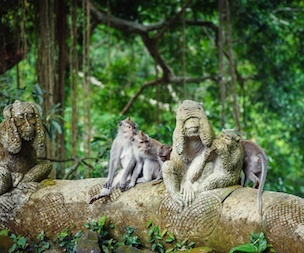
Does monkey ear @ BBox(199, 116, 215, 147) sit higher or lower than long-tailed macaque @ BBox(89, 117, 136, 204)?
higher

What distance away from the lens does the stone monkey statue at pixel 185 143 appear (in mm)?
4879

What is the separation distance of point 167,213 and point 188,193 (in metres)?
0.24

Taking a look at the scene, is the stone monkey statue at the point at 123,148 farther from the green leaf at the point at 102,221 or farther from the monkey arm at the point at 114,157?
the green leaf at the point at 102,221

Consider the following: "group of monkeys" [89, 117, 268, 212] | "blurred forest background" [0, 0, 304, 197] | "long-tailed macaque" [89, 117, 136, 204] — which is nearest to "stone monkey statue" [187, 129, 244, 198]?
"group of monkeys" [89, 117, 268, 212]

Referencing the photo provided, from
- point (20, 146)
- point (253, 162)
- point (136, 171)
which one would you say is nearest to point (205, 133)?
point (253, 162)

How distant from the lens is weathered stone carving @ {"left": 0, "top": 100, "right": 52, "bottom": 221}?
17.4ft

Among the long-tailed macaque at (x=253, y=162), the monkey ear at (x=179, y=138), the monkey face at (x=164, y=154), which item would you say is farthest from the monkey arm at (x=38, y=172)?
the long-tailed macaque at (x=253, y=162)

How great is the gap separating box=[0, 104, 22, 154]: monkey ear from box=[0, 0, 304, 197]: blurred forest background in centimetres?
232

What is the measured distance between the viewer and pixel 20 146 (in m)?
5.35

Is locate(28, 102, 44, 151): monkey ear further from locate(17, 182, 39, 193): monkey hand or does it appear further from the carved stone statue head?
locate(17, 182, 39, 193): monkey hand

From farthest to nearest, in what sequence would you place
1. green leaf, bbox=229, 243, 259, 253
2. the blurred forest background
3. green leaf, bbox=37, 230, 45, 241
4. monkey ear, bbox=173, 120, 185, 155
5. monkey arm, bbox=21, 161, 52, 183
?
the blurred forest background, monkey arm, bbox=21, 161, 52, 183, green leaf, bbox=37, 230, 45, 241, monkey ear, bbox=173, 120, 185, 155, green leaf, bbox=229, 243, 259, 253

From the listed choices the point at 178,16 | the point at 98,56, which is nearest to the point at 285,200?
the point at 178,16

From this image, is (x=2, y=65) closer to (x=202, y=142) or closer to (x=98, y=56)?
(x=202, y=142)

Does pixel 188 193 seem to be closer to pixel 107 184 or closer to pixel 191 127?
pixel 191 127
